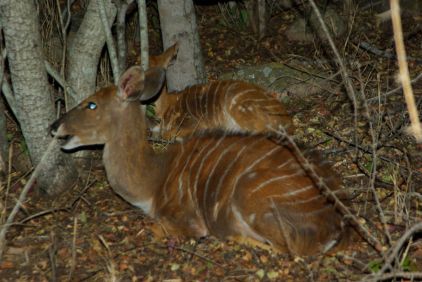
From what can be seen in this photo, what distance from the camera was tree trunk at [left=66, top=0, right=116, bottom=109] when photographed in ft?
16.2

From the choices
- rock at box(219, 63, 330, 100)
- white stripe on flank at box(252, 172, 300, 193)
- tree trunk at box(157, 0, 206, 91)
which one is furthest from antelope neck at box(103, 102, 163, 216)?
rock at box(219, 63, 330, 100)

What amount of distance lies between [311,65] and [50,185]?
3.06 m

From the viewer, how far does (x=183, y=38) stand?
5.86 m

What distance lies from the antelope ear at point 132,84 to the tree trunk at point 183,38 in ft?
4.52

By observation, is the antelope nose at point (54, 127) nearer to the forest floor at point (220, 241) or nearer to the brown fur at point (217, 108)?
the forest floor at point (220, 241)

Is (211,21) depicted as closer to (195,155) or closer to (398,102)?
(398,102)

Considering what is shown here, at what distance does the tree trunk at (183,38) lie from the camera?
5.73 meters

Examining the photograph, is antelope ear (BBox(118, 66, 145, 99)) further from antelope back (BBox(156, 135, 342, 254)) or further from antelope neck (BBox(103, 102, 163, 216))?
antelope back (BBox(156, 135, 342, 254))

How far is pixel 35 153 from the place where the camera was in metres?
4.73

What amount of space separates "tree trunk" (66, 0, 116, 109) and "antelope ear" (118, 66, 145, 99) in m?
0.63

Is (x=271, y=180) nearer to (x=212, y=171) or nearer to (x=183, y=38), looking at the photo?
(x=212, y=171)

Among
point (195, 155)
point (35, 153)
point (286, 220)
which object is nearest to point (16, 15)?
point (35, 153)

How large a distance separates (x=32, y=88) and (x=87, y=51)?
25.0 inches

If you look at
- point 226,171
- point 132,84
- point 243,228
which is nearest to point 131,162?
point 132,84
